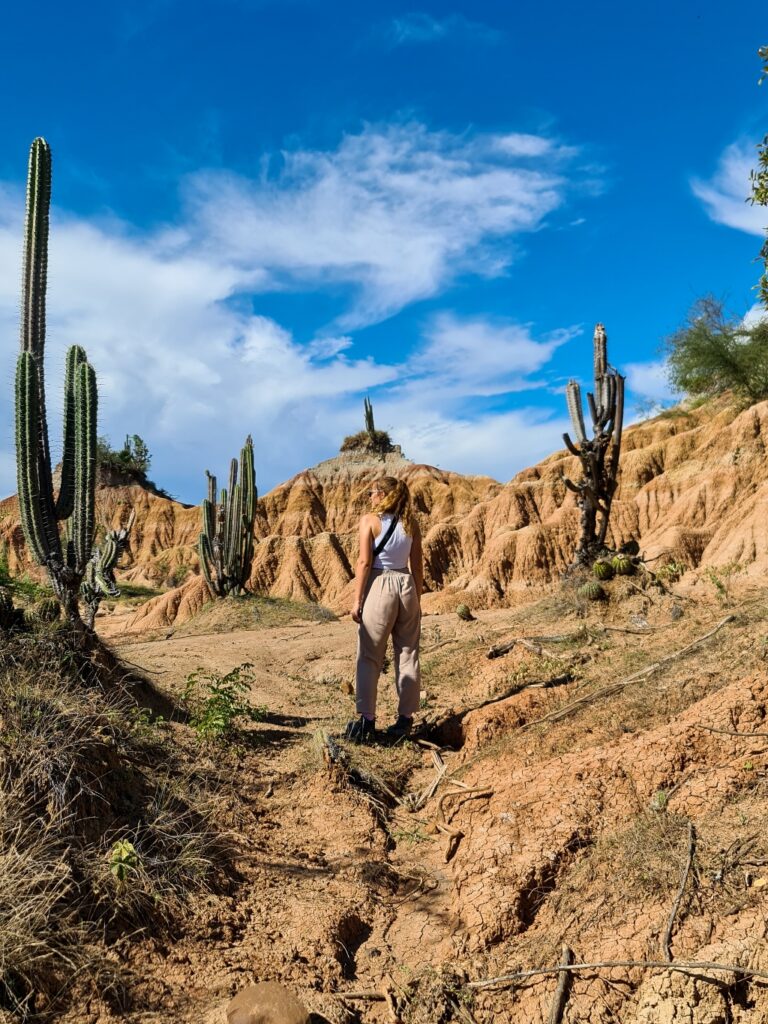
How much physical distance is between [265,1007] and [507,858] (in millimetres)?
1430

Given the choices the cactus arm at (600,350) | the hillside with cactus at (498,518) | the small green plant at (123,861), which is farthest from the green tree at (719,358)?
the small green plant at (123,861)

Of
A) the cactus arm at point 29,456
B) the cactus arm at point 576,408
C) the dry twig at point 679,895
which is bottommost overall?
the dry twig at point 679,895

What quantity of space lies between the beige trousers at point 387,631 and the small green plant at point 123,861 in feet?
8.54

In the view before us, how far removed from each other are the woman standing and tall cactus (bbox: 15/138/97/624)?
2837 millimetres

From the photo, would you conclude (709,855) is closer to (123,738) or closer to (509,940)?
(509,940)

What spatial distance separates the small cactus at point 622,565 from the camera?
10250 mm

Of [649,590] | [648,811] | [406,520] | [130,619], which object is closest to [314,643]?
[649,590]

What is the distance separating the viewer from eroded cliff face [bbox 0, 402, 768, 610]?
2289 centimetres

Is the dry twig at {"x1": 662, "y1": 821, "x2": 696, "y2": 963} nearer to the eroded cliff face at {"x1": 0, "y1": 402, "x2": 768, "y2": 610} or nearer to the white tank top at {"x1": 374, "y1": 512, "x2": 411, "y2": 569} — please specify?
the white tank top at {"x1": 374, "y1": 512, "x2": 411, "y2": 569}

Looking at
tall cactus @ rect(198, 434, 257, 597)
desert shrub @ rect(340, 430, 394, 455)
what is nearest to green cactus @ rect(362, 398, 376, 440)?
desert shrub @ rect(340, 430, 394, 455)

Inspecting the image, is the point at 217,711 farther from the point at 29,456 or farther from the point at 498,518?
the point at 498,518

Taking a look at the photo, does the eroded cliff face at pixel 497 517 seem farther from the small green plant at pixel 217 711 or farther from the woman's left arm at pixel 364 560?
the small green plant at pixel 217 711

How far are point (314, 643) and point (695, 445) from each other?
22568 mm

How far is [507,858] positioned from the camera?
3807 mm
